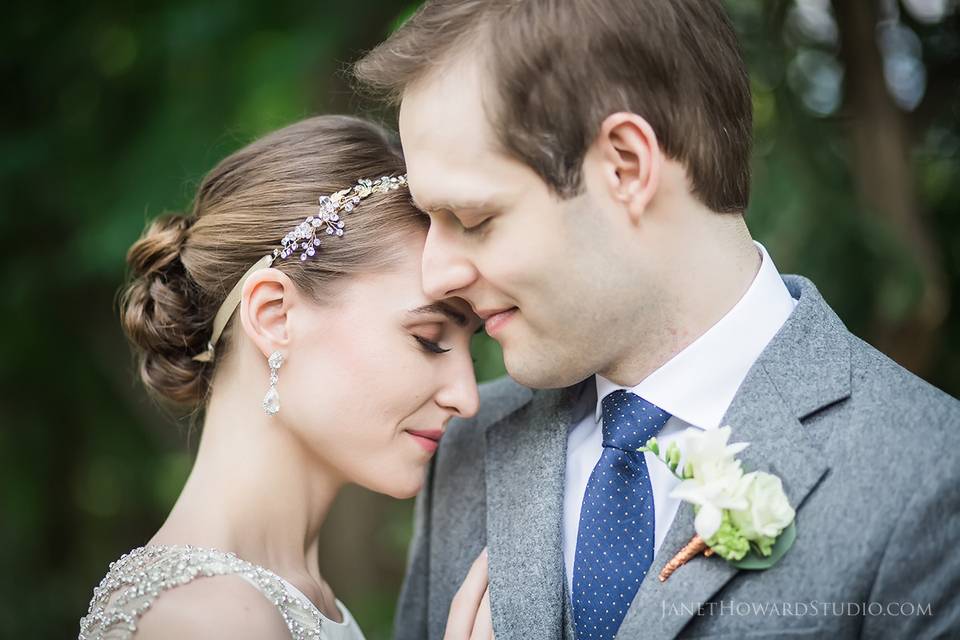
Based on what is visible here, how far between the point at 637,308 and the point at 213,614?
4.21ft

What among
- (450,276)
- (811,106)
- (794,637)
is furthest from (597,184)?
Result: (811,106)

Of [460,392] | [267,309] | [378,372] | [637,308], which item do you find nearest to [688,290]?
[637,308]

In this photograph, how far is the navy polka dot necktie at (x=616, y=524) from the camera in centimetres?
216

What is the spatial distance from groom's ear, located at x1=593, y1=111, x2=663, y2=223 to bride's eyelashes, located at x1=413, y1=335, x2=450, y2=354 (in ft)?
2.26

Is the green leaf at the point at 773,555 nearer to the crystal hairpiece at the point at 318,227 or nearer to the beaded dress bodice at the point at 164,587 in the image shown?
the beaded dress bodice at the point at 164,587

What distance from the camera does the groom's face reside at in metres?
2.14

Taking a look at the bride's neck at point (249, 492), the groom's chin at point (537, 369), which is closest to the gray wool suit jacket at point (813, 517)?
the groom's chin at point (537, 369)

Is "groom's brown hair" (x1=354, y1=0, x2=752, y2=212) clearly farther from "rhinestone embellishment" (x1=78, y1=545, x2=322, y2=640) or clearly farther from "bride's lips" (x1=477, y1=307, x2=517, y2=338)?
"rhinestone embellishment" (x1=78, y1=545, x2=322, y2=640)

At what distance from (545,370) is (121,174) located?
286cm

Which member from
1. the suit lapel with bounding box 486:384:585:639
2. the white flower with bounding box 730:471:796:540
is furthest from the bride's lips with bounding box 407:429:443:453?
the white flower with bounding box 730:471:796:540

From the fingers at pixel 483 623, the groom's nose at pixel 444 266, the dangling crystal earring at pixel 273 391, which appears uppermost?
the groom's nose at pixel 444 266

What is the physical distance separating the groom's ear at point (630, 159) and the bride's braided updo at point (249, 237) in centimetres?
67

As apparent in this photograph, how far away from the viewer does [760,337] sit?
2.26 metres

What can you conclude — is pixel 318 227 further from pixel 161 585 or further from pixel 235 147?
pixel 235 147
